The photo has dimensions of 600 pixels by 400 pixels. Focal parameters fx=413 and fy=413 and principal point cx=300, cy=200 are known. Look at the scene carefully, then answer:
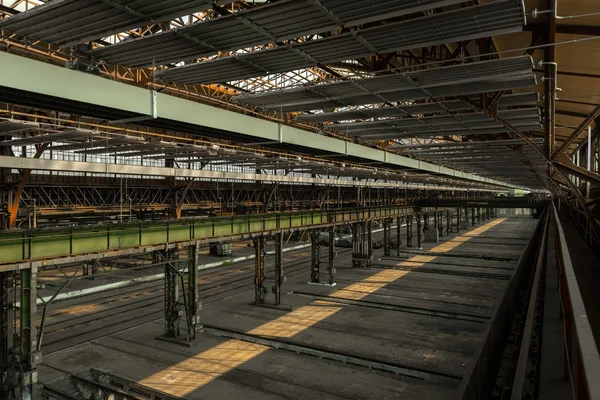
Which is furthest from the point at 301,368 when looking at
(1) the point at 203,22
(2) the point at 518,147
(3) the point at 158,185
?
(3) the point at 158,185

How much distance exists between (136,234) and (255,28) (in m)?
11.8

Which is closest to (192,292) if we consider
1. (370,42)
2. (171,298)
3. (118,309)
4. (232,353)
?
(171,298)

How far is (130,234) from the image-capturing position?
51.9ft

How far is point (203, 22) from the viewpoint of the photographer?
6359 mm

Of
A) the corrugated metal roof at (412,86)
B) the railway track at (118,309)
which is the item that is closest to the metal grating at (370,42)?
the corrugated metal roof at (412,86)

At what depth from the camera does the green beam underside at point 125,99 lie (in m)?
6.52

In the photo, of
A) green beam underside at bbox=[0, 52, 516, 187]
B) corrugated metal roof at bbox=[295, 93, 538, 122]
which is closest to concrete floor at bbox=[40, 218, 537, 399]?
green beam underside at bbox=[0, 52, 516, 187]

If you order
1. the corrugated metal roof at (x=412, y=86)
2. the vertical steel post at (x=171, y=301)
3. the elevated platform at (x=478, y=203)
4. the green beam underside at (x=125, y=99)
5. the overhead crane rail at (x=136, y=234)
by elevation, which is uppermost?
the corrugated metal roof at (x=412, y=86)

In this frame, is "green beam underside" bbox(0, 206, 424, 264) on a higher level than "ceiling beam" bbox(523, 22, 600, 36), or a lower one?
lower

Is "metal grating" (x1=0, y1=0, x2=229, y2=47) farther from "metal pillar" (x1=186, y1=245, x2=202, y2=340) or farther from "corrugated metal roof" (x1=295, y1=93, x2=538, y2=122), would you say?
"metal pillar" (x1=186, y1=245, x2=202, y2=340)

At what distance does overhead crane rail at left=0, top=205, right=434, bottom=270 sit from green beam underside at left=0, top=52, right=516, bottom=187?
6905 millimetres

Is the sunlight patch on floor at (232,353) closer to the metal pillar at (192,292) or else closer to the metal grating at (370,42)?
the metal pillar at (192,292)

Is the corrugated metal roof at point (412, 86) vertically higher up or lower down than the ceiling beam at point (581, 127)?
higher up

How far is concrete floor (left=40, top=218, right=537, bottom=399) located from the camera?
14529 millimetres
